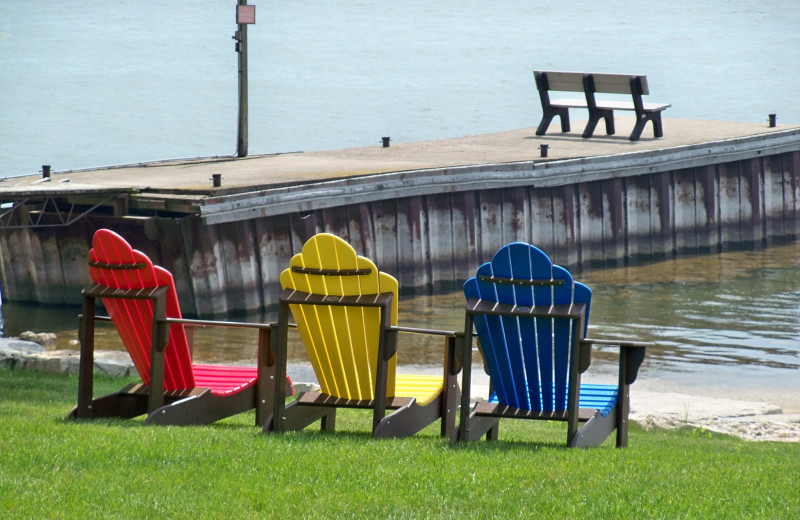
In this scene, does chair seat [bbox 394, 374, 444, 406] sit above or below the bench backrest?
below

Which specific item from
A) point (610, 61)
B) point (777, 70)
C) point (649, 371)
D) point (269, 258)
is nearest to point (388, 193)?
point (269, 258)

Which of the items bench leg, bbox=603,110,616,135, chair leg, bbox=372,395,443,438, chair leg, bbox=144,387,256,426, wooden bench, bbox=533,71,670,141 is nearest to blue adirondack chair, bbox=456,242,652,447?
chair leg, bbox=372,395,443,438

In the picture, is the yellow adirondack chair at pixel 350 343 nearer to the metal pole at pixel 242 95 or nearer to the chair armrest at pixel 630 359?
the chair armrest at pixel 630 359

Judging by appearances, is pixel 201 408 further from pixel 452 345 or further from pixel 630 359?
pixel 630 359

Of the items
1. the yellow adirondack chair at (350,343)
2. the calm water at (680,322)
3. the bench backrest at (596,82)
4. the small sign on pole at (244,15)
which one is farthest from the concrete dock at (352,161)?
the yellow adirondack chair at (350,343)

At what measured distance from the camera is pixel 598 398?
5.96 meters

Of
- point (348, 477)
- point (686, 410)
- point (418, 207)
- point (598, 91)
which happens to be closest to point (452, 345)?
point (348, 477)

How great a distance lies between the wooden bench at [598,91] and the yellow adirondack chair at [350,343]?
1491cm

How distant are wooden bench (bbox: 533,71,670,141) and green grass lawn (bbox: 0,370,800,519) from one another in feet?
50.0

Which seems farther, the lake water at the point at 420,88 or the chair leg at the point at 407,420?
the lake water at the point at 420,88

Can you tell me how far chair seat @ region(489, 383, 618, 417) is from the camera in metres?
5.80

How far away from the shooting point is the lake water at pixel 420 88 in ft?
48.9

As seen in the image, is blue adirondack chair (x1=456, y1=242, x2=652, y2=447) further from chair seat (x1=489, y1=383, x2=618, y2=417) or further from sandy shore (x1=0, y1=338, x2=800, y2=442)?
sandy shore (x1=0, y1=338, x2=800, y2=442)

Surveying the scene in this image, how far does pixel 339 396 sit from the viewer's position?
19.5ft
